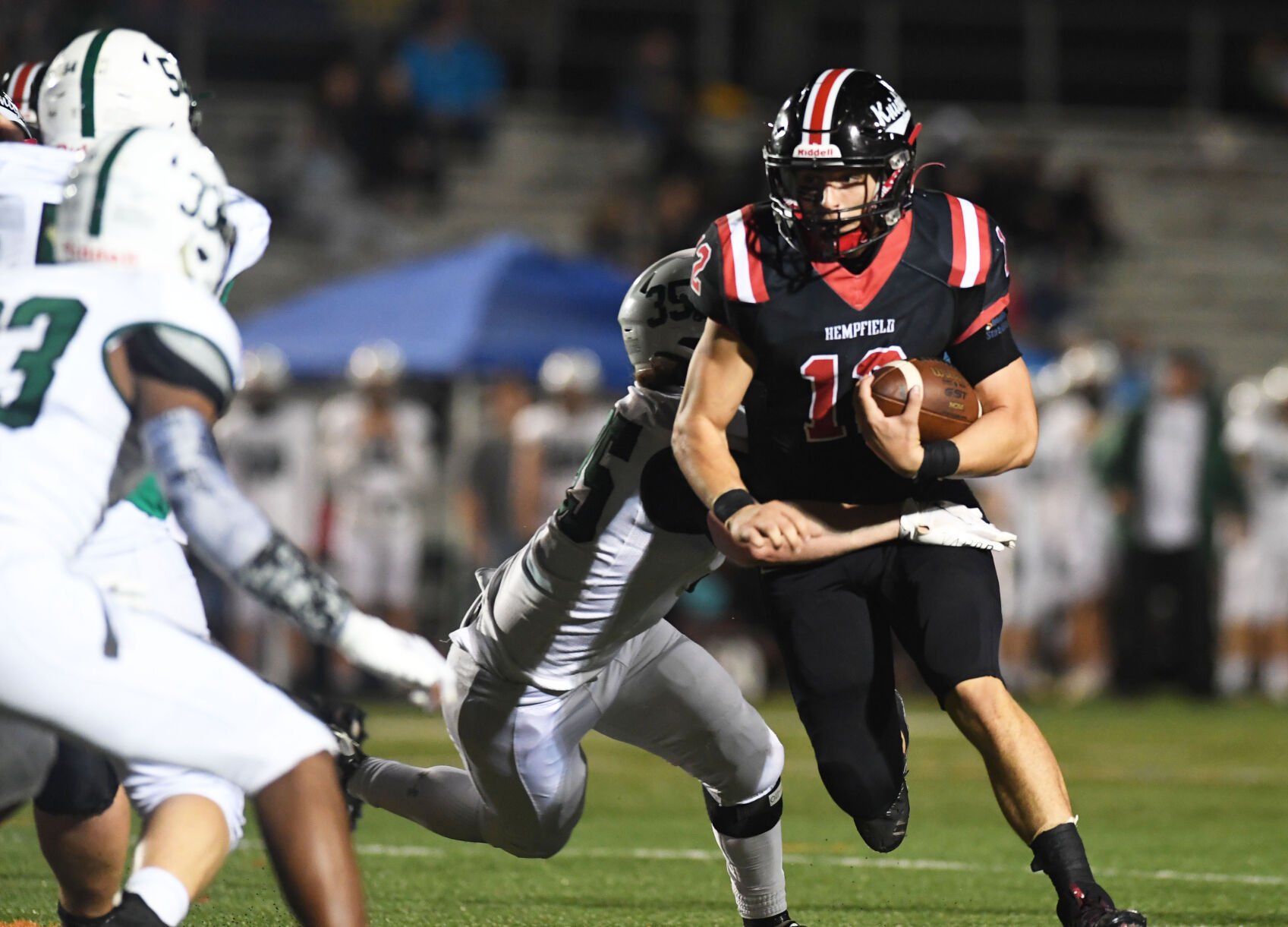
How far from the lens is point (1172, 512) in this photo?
459 inches

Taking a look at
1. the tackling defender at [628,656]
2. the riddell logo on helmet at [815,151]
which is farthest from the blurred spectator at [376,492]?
the riddell logo on helmet at [815,151]

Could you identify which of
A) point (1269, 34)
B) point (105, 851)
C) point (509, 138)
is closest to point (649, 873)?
point (105, 851)

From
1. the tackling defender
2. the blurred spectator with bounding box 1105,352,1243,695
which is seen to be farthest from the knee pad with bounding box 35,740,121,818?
the blurred spectator with bounding box 1105,352,1243,695

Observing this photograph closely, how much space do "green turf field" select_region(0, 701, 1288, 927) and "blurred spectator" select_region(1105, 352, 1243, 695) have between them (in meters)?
2.72

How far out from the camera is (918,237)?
4.31 metres

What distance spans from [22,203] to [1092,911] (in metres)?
2.51

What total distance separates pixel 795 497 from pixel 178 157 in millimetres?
1603

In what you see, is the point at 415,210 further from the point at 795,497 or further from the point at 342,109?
the point at 795,497

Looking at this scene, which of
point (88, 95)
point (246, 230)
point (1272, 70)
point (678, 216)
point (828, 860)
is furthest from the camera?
point (1272, 70)

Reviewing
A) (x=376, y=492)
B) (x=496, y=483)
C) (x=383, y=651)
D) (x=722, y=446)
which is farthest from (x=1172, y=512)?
(x=383, y=651)

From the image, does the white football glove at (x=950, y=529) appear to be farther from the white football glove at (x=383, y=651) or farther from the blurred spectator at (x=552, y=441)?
the blurred spectator at (x=552, y=441)

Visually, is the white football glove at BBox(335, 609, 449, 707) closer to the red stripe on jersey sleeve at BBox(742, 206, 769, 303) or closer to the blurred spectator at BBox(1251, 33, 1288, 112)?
the red stripe on jersey sleeve at BBox(742, 206, 769, 303)

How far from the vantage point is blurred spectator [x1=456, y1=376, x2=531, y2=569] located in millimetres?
11211

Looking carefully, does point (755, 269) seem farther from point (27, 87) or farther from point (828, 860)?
point (828, 860)
